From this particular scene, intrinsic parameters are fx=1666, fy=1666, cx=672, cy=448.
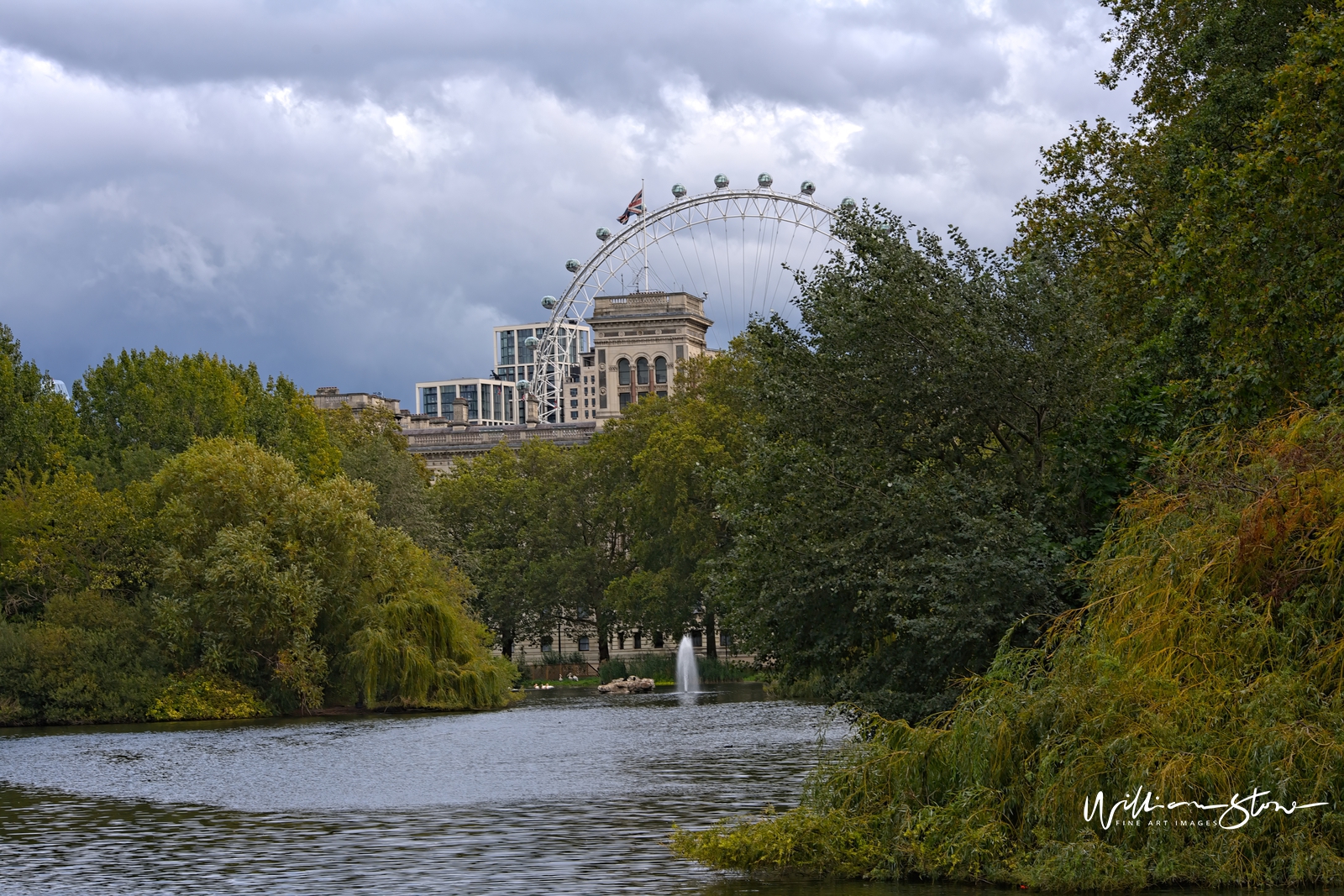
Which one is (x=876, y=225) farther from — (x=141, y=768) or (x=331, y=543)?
(x=331, y=543)

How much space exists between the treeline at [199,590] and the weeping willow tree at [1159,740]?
1792 inches

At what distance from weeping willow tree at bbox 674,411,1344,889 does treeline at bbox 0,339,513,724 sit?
149ft

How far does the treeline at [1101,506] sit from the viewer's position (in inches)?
680

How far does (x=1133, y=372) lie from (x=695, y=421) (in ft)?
179

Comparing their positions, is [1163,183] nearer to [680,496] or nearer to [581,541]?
[680,496]

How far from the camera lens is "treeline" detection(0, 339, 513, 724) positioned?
6259 centimetres

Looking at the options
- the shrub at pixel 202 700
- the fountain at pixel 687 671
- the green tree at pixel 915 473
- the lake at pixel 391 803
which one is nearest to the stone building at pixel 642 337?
the fountain at pixel 687 671

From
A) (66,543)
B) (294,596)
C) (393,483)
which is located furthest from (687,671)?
(66,543)

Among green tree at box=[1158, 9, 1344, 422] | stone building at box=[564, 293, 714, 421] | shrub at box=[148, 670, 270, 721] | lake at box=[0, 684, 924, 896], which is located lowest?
lake at box=[0, 684, 924, 896]

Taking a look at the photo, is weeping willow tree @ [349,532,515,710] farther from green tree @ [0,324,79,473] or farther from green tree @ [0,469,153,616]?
green tree @ [0,324,79,473]

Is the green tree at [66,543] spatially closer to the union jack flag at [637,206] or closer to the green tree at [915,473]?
the green tree at [915,473]

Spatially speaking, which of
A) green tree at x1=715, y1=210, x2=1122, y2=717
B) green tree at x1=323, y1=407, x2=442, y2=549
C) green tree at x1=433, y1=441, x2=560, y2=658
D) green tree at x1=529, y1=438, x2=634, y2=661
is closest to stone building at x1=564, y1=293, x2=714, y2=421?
green tree at x1=433, y1=441, x2=560, y2=658

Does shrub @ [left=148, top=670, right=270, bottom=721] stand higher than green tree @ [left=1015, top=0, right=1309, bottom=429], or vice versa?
green tree @ [left=1015, top=0, right=1309, bottom=429]

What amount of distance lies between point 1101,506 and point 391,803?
46.9 feet
